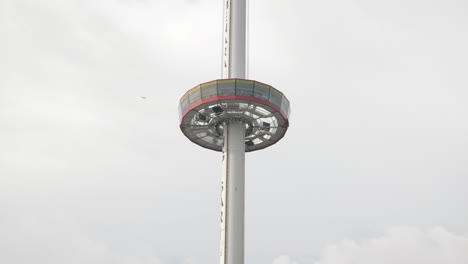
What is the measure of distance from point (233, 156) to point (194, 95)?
10.1 metres

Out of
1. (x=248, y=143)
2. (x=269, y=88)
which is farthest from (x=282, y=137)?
→ (x=269, y=88)

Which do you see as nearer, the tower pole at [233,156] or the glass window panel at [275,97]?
the tower pole at [233,156]

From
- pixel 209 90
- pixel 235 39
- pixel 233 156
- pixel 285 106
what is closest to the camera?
pixel 209 90

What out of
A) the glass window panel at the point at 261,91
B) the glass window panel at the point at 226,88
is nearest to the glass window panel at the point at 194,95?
the glass window panel at the point at 226,88

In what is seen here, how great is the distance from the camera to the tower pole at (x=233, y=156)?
Answer: 70.3 m

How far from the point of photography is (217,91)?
71500 mm

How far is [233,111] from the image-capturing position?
7500 cm

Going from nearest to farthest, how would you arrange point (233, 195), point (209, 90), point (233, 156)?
point (209, 90), point (233, 195), point (233, 156)

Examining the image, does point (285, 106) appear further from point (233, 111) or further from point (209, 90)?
point (209, 90)

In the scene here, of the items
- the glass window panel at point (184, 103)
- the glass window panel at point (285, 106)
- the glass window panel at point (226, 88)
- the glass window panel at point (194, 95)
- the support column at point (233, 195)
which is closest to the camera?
the support column at point (233, 195)

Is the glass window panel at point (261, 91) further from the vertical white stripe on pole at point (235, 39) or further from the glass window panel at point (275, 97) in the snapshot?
the vertical white stripe on pole at point (235, 39)

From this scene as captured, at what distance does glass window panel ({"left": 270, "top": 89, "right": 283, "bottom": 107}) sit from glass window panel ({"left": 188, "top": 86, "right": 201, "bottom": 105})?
992 centimetres

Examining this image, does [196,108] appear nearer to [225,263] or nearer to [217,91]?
[217,91]

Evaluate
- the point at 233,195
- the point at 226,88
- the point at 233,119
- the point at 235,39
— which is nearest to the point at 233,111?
the point at 233,119
